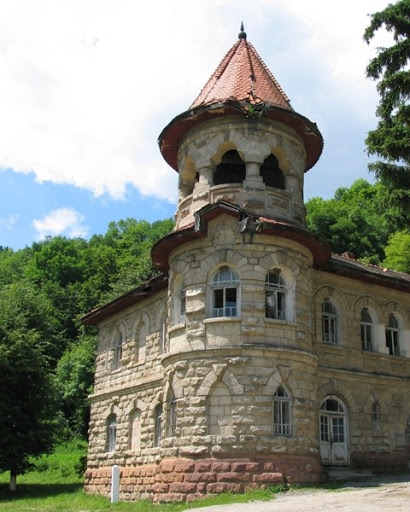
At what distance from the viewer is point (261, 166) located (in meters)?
21.1

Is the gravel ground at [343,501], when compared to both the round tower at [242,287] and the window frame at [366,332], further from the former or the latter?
the window frame at [366,332]

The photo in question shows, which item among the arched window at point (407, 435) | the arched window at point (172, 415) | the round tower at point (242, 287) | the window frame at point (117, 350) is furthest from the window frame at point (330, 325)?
the window frame at point (117, 350)

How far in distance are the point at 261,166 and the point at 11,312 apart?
50.7 ft

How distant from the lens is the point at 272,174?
21562 mm

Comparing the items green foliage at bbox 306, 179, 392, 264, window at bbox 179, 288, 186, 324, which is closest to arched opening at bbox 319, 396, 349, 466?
window at bbox 179, 288, 186, 324

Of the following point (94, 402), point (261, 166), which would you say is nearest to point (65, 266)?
point (94, 402)

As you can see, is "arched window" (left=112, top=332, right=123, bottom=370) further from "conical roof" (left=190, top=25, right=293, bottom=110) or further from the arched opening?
"conical roof" (left=190, top=25, right=293, bottom=110)

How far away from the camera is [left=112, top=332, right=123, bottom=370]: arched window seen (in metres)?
26.5

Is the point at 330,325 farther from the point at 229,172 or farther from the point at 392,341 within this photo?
the point at 229,172

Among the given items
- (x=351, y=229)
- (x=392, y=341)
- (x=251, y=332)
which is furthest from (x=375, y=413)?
(x=351, y=229)

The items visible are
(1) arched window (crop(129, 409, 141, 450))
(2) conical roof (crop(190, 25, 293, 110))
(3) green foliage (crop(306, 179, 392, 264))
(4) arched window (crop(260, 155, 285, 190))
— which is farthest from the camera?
(3) green foliage (crop(306, 179, 392, 264))

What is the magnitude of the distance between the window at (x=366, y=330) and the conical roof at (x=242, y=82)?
7298 millimetres

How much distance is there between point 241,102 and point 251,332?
6.73 meters

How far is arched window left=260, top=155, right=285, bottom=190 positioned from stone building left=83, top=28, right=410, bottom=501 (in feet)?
0.14
